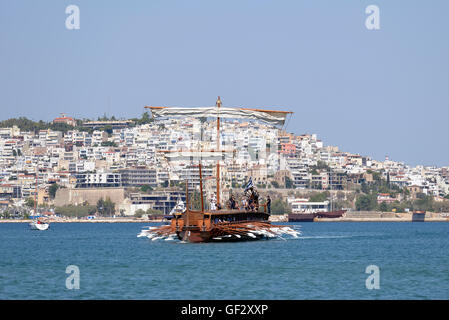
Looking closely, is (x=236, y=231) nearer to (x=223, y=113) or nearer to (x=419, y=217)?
(x=223, y=113)

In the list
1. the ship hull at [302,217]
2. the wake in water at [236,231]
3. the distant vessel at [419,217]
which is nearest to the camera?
the wake in water at [236,231]

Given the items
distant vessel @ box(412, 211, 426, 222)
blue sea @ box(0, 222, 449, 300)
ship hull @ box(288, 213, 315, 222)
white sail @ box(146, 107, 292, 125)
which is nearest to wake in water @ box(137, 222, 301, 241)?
blue sea @ box(0, 222, 449, 300)

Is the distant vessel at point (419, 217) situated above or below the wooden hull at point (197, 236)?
below

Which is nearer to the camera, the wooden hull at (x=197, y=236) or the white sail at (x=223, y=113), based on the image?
the wooden hull at (x=197, y=236)

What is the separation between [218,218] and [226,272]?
17929mm

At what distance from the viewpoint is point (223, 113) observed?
76.2 meters

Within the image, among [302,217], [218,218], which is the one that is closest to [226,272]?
[218,218]

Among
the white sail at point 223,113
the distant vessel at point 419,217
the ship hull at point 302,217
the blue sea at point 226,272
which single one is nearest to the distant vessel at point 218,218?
the white sail at point 223,113

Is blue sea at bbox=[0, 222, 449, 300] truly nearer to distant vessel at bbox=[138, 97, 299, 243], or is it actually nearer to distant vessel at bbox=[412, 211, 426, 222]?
distant vessel at bbox=[138, 97, 299, 243]

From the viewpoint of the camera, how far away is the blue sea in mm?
36444

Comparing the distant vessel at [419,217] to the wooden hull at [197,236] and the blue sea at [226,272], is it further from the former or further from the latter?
the wooden hull at [197,236]

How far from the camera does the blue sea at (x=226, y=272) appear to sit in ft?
120
